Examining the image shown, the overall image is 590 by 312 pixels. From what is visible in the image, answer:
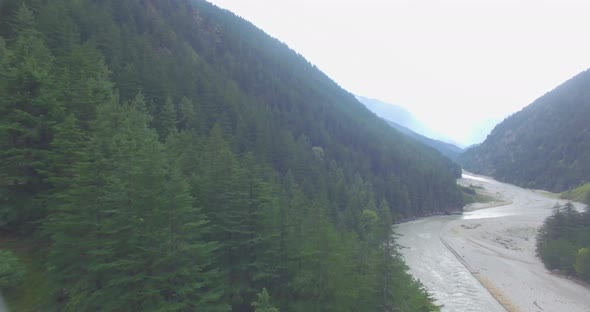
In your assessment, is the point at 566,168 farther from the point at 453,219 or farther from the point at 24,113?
the point at 24,113

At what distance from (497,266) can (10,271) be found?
61.4 m

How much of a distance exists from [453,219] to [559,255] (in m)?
49.5

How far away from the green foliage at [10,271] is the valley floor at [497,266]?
122ft

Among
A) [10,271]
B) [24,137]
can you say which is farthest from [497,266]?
[24,137]

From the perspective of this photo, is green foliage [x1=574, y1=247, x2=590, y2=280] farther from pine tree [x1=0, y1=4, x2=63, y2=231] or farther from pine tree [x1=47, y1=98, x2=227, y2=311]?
pine tree [x1=0, y1=4, x2=63, y2=231]

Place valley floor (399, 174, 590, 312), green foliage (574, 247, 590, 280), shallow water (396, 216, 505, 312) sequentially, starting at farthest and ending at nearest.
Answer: green foliage (574, 247, 590, 280) < valley floor (399, 174, 590, 312) < shallow water (396, 216, 505, 312)

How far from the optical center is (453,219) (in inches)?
3979

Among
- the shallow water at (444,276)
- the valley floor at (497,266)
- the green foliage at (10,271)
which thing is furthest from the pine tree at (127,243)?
the valley floor at (497,266)

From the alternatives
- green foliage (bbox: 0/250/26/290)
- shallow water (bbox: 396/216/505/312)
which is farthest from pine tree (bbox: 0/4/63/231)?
shallow water (bbox: 396/216/505/312)

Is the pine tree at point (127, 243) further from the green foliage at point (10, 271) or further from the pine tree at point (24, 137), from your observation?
the pine tree at point (24, 137)

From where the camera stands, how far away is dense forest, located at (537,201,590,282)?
4778cm

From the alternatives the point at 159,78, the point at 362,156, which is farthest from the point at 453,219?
the point at 159,78

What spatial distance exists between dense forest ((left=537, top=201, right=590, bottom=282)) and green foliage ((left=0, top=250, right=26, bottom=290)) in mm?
62549

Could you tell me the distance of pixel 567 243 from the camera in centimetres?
5322
